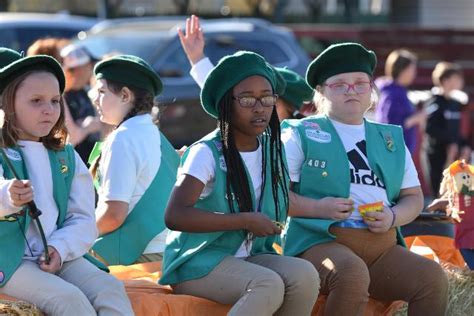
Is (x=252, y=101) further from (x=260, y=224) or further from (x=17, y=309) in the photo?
(x=17, y=309)

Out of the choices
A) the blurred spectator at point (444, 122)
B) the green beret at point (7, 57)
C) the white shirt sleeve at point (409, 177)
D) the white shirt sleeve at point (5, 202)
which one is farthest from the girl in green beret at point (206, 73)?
the blurred spectator at point (444, 122)

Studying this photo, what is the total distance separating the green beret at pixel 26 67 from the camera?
428 cm

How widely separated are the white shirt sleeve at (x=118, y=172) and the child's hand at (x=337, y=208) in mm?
963

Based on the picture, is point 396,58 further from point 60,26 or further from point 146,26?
point 60,26

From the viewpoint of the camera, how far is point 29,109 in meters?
4.30

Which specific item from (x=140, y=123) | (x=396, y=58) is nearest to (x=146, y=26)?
(x=396, y=58)

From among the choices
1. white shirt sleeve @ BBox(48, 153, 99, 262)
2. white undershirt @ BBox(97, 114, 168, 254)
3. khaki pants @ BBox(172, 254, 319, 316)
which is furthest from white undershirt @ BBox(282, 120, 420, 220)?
white shirt sleeve @ BBox(48, 153, 99, 262)

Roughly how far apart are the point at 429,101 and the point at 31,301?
8678 millimetres

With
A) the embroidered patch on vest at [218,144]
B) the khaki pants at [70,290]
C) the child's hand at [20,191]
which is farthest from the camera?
the embroidered patch on vest at [218,144]

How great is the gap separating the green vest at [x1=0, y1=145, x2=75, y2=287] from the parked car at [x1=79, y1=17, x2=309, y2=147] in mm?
6345

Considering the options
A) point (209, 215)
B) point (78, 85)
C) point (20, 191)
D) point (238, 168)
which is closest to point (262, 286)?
point (209, 215)

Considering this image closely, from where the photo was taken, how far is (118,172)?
5172 mm

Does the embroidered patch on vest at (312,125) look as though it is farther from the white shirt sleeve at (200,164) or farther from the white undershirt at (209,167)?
the white shirt sleeve at (200,164)

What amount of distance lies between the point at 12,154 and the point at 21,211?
0.26 meters
